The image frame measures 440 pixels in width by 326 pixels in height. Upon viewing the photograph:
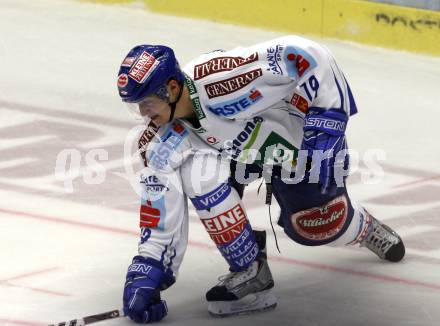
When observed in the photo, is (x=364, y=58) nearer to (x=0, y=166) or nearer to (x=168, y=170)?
(x=0, y=166)

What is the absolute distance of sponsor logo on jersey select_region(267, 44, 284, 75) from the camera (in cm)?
671

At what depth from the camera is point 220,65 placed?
6734mm

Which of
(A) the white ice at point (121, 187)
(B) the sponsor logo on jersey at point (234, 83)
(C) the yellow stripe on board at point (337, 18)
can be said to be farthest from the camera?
(C) the yellow stripe on board at point (337, 18)

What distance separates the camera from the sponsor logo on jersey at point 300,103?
22.4 feet

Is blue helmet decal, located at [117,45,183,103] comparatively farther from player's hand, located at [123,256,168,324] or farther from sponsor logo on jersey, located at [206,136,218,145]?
player's hand, located at [123,256,168,324]

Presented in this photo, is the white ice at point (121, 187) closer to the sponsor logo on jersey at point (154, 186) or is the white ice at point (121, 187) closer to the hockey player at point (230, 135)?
the hockey player at point (230, 135)

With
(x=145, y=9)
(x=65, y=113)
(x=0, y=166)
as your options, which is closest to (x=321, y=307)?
(x=0, y=166)

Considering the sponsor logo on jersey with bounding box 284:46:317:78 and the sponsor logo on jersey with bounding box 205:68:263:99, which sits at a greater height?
the sponsor logo on jersey with bounding box 284:46:317:78

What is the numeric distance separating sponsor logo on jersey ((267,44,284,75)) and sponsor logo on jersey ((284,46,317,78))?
30 mm

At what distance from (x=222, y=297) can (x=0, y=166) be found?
2.70 m

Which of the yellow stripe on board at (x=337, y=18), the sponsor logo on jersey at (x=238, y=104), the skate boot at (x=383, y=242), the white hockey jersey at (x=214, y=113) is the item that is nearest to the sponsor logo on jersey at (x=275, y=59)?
the white hockey jersey at (x=214, y=113)

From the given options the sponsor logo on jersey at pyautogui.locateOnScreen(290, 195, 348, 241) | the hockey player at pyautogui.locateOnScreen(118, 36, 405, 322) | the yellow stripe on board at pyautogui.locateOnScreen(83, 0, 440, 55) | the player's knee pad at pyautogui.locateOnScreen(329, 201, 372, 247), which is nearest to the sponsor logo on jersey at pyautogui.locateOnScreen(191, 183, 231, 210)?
the hockey player at pyautogui.locateOnScreen(118, 36, 405, 322)

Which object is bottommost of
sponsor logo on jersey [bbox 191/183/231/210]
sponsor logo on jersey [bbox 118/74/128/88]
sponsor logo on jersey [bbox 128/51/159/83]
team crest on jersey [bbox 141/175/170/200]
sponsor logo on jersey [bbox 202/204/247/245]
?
sponsor logo on jersey [bbox 202/204/247/245]

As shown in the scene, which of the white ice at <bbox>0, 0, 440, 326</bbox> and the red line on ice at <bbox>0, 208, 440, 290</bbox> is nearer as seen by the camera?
the white ice at <bbox>0, 0, 440, 326</bbox>
